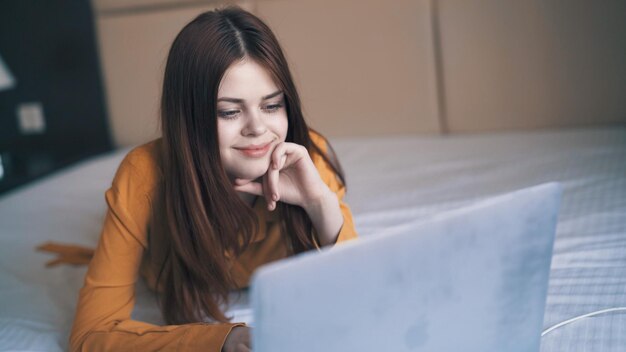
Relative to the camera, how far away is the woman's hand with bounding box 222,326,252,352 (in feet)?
2.82

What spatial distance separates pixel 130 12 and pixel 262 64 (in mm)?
1723

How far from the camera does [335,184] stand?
4.15 ft

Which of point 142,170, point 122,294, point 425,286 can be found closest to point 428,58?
point 142,170

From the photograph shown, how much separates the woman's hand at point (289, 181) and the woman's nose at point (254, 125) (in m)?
0.04

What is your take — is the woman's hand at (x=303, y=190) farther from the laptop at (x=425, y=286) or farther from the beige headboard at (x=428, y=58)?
the beige headboard at (x=428, y=58)

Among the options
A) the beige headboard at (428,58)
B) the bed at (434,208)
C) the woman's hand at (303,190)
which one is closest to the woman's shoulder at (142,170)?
the woman's hand at (303,190)

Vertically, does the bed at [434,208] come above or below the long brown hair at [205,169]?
below

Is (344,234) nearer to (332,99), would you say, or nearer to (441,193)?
(441,193)

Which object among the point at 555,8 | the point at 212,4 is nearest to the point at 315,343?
the point at 555,8

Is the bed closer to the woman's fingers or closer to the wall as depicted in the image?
the wall

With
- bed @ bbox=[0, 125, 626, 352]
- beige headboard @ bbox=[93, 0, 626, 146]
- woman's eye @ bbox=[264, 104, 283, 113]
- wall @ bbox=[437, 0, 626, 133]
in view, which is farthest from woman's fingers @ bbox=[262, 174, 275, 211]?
wall @ bbox=[437, 0, 626, 133]

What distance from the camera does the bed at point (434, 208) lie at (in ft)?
3.51

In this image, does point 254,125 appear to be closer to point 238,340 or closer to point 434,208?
point 238,340

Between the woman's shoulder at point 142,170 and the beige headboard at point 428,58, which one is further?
the beige headboard at point 428,58
